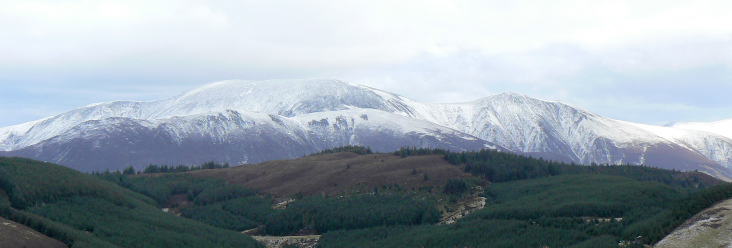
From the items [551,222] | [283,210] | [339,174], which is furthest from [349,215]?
[551,222]

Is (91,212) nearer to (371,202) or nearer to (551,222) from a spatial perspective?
(371,202)

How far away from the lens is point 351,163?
361 ft

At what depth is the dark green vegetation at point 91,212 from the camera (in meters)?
60.9

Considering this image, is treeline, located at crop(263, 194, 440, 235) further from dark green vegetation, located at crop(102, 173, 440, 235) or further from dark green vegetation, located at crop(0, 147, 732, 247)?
dark green vegetation, located at crop(0, 147, 732, 247)

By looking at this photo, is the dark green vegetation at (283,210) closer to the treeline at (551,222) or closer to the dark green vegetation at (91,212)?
the treeline at (551,222)

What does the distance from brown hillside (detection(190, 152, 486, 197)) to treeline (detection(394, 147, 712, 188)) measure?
3.28 meters

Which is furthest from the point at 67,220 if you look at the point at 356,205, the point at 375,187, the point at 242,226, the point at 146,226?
the point at 375,187

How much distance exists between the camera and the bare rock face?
42469mm

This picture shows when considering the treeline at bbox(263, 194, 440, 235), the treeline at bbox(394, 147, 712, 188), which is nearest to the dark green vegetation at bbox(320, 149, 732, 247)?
the treeline at bbox(263, 194, 440, 235)

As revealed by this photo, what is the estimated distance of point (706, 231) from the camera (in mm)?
43719

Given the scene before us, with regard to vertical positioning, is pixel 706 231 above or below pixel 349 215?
above

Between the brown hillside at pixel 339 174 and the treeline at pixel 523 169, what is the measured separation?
3.28m

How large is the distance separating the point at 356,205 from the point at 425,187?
42.9ft

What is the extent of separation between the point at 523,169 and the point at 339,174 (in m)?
29.3
